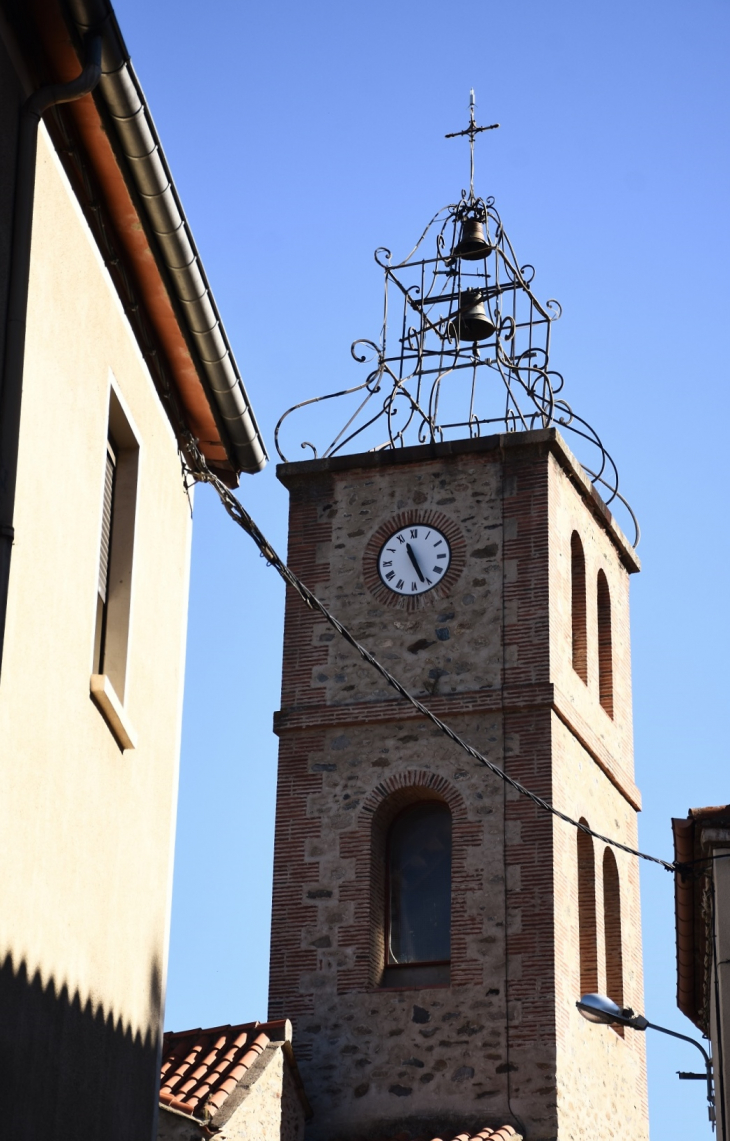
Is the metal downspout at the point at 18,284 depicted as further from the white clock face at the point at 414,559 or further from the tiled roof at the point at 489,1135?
the white clock face at the point at 414,559

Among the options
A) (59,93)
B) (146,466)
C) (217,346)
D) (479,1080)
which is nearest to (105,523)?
(146,466)

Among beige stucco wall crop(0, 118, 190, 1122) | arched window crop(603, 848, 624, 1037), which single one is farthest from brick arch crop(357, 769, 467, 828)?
beige stucco wall crop(0, 118, 190, 1122)

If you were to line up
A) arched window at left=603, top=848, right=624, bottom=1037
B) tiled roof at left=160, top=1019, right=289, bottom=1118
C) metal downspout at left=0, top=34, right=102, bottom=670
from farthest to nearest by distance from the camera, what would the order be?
1. arched window at left=603, top=848, right=624, bottom=1037
2. tiled roof at left=160, top=1019, right=289, bottom=1118
3. metal downspout at left=0, top=34, right=102, bottom=670

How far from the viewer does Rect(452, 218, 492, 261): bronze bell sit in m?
23.2

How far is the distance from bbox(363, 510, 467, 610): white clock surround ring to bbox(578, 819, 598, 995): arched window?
3.03 metres

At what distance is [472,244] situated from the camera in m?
23.2

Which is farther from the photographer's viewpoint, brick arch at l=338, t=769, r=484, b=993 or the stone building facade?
brick arch at l=338, t=769, r=484, b=993

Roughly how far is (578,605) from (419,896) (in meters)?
4.01

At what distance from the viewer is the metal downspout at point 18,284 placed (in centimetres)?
729

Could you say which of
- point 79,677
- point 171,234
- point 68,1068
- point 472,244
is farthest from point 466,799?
point 68,1068

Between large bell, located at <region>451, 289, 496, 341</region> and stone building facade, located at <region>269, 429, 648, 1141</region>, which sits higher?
large bell, located at <region>451, 289, 496, 341</region>

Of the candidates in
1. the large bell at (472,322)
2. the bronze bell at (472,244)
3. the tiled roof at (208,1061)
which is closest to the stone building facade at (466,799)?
the tiled roof at (208,1061)

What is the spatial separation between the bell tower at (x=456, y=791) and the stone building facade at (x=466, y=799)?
0.02 m

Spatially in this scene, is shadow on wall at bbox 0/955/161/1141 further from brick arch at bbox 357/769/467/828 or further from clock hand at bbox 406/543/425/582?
Answer: clock hand at bbox 406/543/425/582
